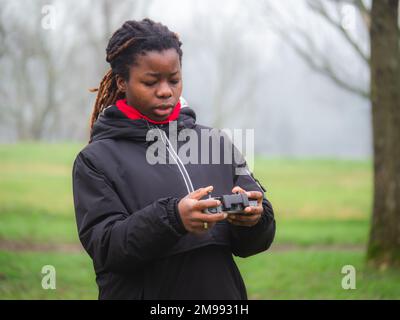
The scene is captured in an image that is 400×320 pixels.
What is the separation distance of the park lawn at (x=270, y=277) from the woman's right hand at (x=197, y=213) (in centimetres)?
436

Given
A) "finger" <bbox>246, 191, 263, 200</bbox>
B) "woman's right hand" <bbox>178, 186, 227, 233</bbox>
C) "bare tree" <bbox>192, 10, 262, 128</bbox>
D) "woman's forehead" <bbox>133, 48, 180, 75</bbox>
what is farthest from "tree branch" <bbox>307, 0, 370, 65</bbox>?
"bare tree" <bbox>192, 10, 262, 128</bbox>

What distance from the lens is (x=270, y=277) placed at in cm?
727

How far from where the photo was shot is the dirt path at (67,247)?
9097 millimetres

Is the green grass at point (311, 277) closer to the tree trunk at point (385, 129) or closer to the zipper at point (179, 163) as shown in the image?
the tree trunk at point (385, 129)

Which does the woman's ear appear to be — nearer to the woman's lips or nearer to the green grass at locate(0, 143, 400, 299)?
the woman's lips

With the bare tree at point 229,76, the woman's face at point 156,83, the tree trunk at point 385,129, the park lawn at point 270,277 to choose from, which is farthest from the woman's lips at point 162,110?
the bare tree at point 229,76

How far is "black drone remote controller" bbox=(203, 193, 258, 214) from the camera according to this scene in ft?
6.39

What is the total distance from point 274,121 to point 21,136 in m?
17.6

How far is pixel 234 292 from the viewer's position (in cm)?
220

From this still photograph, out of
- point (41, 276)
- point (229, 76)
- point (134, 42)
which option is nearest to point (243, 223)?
point (134, 42)

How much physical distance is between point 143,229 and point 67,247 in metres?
7.89

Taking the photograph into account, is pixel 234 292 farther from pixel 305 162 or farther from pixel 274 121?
pixel 274 121

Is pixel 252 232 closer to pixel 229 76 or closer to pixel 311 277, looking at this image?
pixel 311 277
